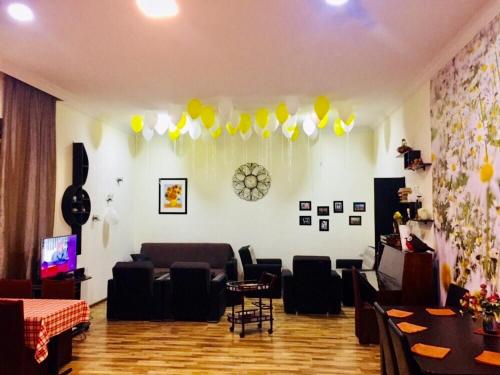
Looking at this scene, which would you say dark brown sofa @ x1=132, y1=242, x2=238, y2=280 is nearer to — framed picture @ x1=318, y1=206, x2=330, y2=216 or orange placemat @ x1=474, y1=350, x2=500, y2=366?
framed picture @ x1=318, y1=206, x2=330, y2=216

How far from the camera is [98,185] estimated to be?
6602mm

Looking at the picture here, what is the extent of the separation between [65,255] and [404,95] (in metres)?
4.86

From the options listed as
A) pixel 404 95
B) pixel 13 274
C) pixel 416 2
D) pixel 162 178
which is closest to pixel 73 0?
pixel 416 2

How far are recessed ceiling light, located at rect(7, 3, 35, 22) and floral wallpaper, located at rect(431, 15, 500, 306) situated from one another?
141 inches

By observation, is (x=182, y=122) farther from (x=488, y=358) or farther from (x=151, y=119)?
(x=488, y=358)

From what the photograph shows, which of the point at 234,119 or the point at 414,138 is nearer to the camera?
the point at 414,138

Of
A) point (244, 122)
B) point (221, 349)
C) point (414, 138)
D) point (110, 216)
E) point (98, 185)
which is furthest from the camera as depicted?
point (110, 216)

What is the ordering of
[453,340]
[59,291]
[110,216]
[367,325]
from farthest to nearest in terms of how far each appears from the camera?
[110,216] → [367,325] → [59,291] → [453,340]

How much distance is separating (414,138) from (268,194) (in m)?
3.45

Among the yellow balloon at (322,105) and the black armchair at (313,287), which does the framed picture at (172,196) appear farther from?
the yellow balloon at (322,105)

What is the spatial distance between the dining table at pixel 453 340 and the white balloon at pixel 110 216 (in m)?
5.02

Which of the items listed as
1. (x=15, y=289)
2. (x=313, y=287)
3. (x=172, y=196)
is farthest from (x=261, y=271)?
(x=15, y=289)

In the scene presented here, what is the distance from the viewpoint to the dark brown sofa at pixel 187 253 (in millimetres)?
7648

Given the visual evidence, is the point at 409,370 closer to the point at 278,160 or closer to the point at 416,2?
the point at 416,2
